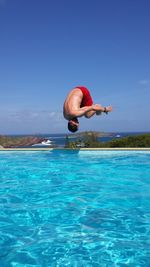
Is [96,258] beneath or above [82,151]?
beneath

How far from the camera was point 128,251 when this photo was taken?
12.0 feet

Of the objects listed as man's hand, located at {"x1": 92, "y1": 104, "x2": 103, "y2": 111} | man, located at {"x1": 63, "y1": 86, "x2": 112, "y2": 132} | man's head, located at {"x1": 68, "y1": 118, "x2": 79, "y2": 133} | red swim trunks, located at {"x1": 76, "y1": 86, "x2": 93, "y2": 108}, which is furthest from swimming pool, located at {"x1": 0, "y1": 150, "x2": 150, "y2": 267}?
red swim trunks, located at {"x1": 76, "y1": 86, "x2": 93, "y2": 108}

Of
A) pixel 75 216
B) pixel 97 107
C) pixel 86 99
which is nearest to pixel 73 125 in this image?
pixel 97 107

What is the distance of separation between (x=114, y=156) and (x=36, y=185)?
5.03 metres

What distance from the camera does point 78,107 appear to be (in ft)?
28.3

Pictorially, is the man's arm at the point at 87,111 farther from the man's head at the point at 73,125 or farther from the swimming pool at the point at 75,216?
the swimming pool at the point at 75,216

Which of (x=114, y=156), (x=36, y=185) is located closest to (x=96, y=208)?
(x=36, y=185)

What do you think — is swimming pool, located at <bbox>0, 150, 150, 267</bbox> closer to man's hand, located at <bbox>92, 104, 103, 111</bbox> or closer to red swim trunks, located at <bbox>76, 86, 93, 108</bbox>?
man's hand, located at <bbox>92, 104, 103, 111</bbox>

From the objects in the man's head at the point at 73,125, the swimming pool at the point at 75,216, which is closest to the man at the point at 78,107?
the man's head at the point at 73,125

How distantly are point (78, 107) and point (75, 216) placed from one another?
4127 millimetres

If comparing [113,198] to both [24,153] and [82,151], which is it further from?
[24,153]

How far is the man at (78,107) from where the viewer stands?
8359 mm

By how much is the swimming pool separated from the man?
145 cm

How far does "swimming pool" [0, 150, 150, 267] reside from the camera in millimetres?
3578
